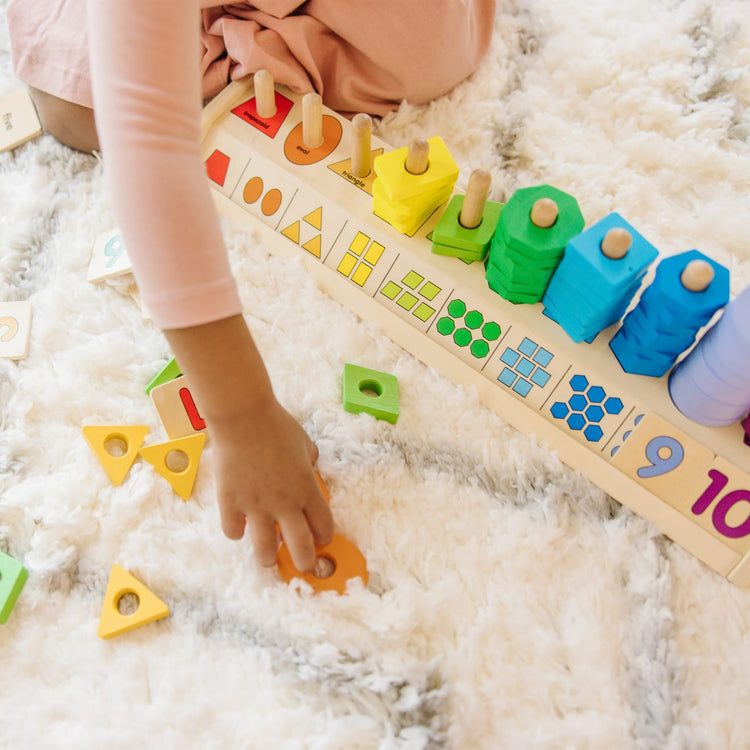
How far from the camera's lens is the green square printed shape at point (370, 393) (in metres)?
0.71

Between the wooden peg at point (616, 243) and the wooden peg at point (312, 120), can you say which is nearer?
the wooden peg at point (616, 243)

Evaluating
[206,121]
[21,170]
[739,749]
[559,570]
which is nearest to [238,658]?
[559,570]

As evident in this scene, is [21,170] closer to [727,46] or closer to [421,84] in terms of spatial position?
[421,84]

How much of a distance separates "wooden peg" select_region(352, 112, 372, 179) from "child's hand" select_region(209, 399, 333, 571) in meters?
0.30

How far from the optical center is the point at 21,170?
2.96ft

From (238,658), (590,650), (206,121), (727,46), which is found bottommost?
(238,658)

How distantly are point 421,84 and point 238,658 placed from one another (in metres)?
0.68

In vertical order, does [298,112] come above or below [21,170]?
above

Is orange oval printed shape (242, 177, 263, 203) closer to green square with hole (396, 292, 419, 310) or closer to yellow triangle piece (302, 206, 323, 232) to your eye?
yellow triangle piece (302, 206, 323, 232)

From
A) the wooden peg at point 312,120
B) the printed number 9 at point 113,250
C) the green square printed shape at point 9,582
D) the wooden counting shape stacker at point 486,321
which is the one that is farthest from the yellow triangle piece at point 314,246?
the green square printed shape at point 9,582

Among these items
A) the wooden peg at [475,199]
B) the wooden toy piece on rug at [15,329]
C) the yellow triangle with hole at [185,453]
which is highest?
the wooden peg at [475,199]

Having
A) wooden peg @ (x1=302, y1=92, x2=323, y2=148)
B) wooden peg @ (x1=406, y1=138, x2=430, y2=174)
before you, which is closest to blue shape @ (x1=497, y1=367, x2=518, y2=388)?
wooden peg @ (x1=406, y1=138, x2=430, y2=174)

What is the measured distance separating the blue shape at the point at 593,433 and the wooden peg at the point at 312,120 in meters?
0.42

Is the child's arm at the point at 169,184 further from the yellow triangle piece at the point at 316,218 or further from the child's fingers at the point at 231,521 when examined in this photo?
the yellow triangle piece at the point at 316,218
